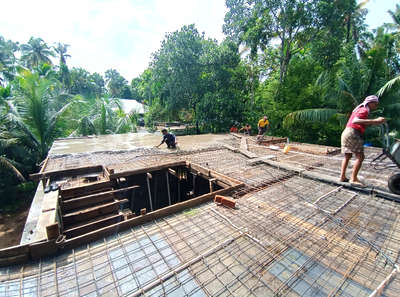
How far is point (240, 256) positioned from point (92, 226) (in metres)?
2.22

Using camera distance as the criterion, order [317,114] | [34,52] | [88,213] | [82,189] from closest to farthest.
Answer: [88,213], [82,189], [317,114], [34,52]

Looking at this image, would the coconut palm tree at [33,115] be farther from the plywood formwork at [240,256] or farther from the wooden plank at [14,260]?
the plywood formwork at [240,256]

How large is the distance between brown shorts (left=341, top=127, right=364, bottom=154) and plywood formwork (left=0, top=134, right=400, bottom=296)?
902mm

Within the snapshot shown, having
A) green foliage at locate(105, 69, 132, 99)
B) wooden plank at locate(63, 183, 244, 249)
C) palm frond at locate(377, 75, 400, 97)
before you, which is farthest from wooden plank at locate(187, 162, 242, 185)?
green foliage at locate(105, 69, 132, 99)

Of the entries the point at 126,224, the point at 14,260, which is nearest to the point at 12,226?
the point at 14,260

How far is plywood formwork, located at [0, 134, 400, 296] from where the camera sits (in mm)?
1709

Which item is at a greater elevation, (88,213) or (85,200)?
(85,200)

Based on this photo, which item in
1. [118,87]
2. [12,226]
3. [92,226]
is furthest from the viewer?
[118,87]

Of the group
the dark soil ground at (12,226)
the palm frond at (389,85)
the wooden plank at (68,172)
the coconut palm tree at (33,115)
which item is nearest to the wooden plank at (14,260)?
the wooden plank at (68,172)

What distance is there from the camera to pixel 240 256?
81.0 inches

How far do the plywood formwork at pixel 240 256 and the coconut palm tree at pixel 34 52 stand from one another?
35848mm

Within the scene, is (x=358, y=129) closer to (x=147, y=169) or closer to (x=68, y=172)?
(x=147, y=169)

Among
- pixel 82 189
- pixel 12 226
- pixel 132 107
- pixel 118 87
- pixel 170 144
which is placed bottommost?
pixel 12 226

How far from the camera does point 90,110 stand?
40.9 feet
